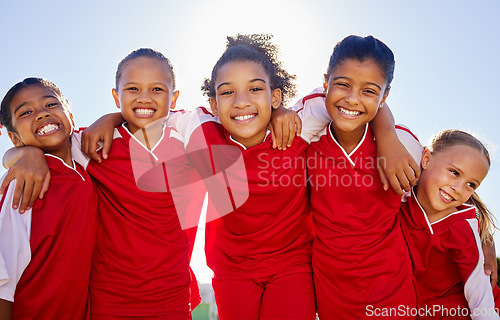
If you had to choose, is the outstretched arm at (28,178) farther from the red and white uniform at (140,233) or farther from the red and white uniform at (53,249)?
the red and white uniform at (140,233)

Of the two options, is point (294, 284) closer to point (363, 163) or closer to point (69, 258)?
point (363, 163)

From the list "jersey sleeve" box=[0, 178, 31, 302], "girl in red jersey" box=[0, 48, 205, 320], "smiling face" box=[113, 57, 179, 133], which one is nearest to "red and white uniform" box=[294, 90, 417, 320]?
"girl in red jersey" box=[0, 48, 205, 320]

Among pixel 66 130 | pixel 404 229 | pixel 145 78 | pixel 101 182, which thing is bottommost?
pixel 404 229

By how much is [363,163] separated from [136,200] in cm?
148

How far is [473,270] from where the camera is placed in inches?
122

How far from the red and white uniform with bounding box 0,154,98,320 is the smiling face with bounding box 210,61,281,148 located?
1.01 m

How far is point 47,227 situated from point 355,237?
1.86 meters

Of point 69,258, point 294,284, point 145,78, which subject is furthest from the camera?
point 145,78

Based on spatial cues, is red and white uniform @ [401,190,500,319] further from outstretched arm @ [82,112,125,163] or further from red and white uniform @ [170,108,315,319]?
outstretched arm @ [82,112,125,163]

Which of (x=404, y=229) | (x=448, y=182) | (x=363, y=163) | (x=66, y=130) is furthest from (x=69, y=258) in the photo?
(x=448, y=182)

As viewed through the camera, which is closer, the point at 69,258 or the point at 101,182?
the point at 69,258

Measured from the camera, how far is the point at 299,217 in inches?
124

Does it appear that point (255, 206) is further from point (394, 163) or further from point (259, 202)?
point (394, 163)

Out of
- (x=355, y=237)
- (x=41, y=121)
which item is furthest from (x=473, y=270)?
(x=41, y=121)
